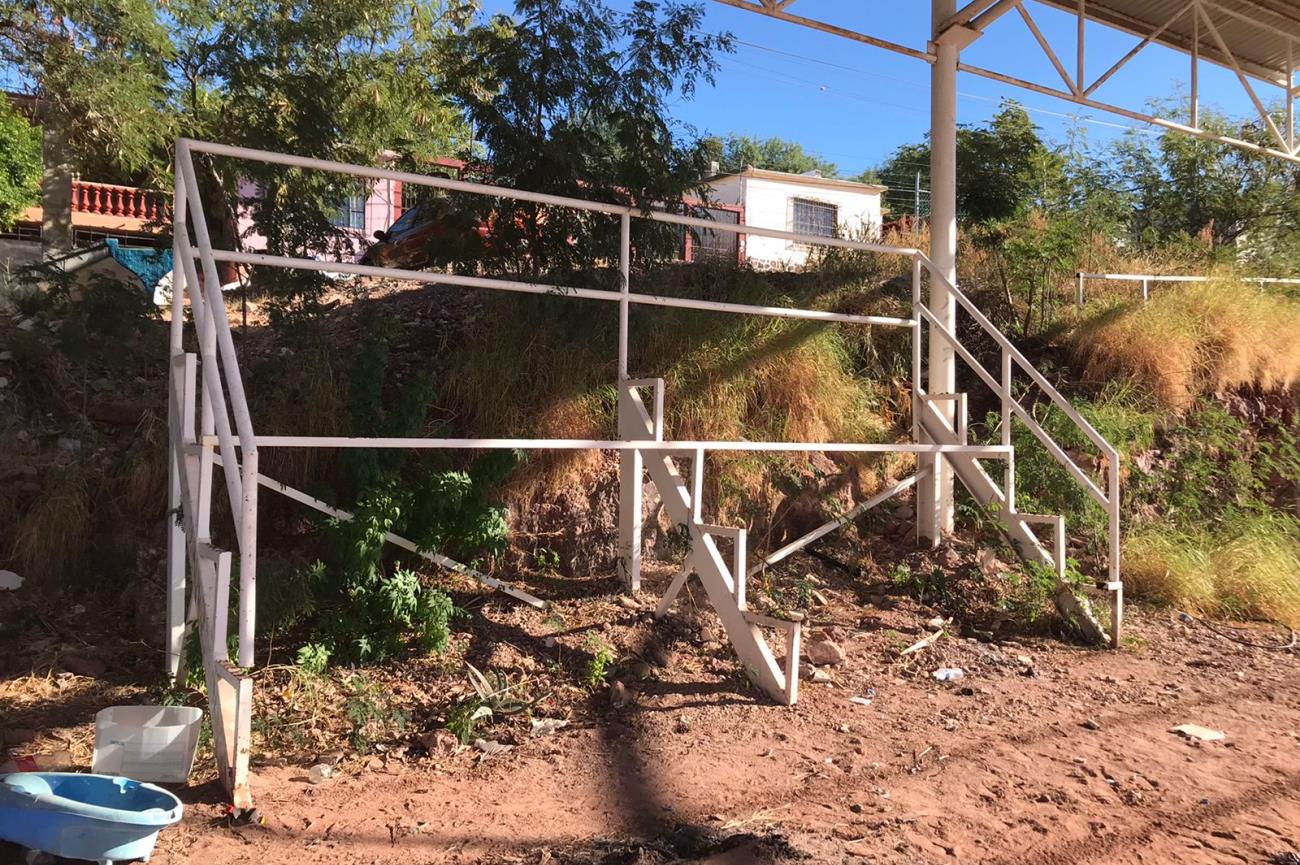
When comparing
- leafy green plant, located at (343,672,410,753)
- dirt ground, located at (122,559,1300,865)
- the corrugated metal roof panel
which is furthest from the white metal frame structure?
the corrugated metal roof panel

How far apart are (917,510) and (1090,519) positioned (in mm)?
1474

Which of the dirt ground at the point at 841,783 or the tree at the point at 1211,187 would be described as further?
the tree at the point at 1211,187

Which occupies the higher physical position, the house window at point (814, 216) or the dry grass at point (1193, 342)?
the house window at point (814, 216)

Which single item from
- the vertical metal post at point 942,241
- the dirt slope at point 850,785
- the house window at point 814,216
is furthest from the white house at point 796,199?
the dirt slope at point 850,785

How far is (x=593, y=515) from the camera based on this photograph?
6016 millimetres

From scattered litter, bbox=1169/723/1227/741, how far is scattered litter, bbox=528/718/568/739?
A: 3.04m

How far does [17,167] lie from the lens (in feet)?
54.7

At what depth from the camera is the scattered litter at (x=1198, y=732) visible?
14.6 ft

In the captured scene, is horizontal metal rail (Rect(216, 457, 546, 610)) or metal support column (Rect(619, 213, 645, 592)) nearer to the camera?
horizontal metal rail (Rect(216, 457, 546, 610))

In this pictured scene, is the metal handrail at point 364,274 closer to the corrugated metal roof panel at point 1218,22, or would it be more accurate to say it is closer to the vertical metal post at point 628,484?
the vertical metal post at point 628,484

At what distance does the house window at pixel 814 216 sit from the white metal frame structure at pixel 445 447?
60.6 feet

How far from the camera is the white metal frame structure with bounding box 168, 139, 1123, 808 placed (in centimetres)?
325

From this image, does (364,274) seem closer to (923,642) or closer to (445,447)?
(445,447)

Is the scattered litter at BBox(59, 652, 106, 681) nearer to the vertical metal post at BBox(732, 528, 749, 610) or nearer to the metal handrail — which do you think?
the metal handrail
